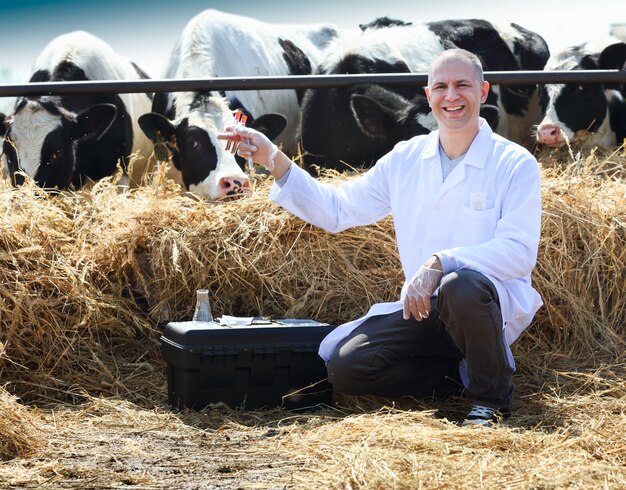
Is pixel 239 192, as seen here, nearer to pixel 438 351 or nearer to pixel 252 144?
pixel 252 144

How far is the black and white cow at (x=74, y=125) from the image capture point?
721 centimetres

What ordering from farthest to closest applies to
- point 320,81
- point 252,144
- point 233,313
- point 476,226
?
point 320,81 → point 233,313 → point 252,144 → point 476,226

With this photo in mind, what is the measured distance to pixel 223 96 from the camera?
757 centimetres

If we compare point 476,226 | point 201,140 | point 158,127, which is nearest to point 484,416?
point 476,226

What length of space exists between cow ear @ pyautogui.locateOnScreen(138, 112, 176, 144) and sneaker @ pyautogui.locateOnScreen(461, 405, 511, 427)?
4.01m

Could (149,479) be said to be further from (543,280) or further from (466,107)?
(543,280)

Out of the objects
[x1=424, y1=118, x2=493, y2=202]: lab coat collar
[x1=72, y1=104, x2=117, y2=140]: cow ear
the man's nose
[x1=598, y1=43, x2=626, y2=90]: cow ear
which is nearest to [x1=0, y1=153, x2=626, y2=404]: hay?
[x1=424, y1=118, x2=493, y2=202]: lab coat collar

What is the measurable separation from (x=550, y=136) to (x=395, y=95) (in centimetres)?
141

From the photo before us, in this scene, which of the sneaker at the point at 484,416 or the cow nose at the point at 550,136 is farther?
the cow nose at the point at 550,136

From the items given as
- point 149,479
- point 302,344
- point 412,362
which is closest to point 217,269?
point 302,344

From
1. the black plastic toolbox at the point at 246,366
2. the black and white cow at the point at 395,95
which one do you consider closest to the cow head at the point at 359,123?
the black and white cow at the point at 395,95

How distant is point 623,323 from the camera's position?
473 centimetres

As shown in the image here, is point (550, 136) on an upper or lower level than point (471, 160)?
lower

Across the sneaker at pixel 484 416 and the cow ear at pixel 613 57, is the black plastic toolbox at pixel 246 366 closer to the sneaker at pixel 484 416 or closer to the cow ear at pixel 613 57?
the sneaker at pixel 484 416
